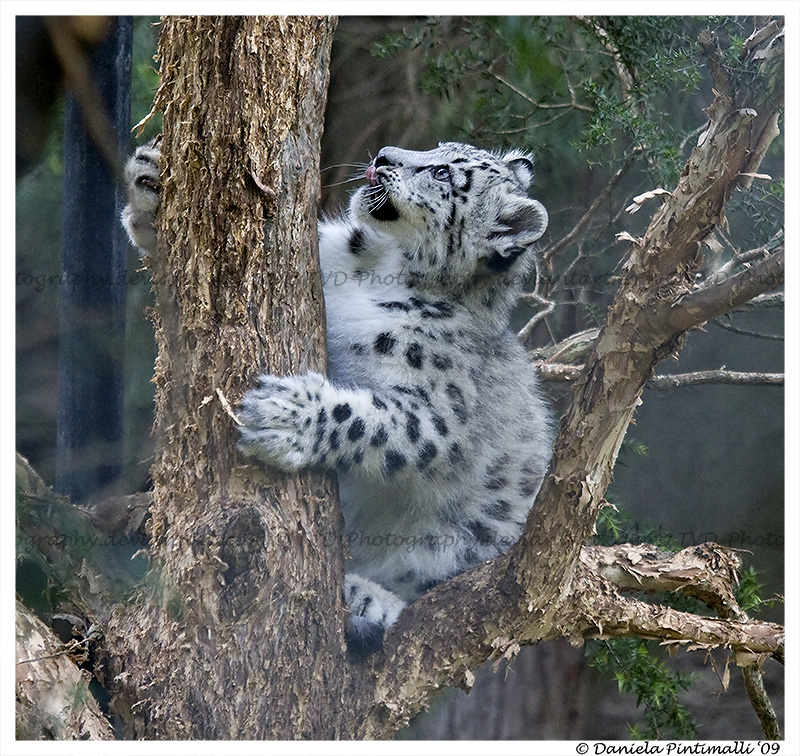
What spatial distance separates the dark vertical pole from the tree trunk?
1.37ft

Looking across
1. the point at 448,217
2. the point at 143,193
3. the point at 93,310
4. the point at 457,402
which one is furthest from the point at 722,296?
the point at 93,310

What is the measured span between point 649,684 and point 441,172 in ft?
7.04

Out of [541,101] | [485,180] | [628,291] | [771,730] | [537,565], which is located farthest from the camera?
[541,101]

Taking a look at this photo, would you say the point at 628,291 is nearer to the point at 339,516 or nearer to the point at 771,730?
the point at 339,516

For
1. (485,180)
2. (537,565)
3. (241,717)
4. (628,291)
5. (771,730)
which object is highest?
(485,180)

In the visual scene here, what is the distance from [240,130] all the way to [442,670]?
169 cm

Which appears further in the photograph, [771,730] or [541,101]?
[541,101]

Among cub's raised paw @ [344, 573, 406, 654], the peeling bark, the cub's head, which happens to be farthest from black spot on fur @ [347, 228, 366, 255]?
the peeling bark

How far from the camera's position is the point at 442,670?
2625 mm

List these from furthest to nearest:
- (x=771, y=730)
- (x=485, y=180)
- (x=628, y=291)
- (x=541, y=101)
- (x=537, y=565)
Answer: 1. (x=541, y=101)
2. (x=485, y=180)
3. (x=771, y=730)
4. (x=537, y=565)
5. (x=628, y=291)

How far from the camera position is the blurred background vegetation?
2.76 metres

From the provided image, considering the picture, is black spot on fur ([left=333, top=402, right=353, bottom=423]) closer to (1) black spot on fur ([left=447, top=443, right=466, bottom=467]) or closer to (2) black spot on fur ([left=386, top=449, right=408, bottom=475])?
(2) black spot on fur ([left=386, top=449, right=408, bottom=475])

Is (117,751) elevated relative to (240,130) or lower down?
lower down

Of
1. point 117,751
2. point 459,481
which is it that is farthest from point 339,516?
point 117,751
